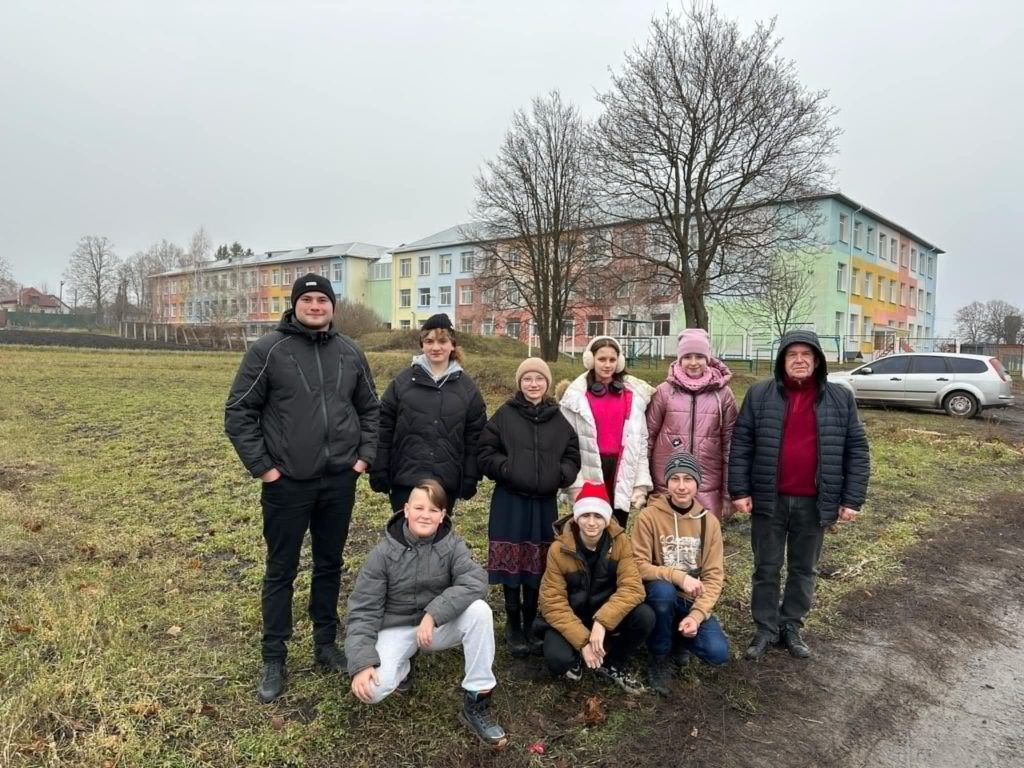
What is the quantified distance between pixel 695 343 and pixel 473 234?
78.4ft

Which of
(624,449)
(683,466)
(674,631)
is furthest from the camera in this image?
(624,449)

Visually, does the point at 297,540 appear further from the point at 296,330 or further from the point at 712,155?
the point at 712,155

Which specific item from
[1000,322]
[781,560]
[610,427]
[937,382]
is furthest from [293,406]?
[1000,322]

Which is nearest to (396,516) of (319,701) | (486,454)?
(486,454)

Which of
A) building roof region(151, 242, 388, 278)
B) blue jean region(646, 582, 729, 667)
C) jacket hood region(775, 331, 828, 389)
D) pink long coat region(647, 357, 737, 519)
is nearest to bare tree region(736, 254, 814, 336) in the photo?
pink long coat region(647, 357, 737, 519)

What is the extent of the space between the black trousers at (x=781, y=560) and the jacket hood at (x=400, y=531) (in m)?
1.86

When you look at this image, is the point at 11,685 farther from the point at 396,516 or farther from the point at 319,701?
the point at 396,516

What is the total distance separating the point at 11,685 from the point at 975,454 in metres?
12.4

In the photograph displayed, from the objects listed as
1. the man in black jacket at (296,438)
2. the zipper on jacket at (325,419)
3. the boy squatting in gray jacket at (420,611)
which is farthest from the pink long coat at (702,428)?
the zipper on jacket at (325,419)

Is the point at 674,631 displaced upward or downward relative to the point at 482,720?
upward

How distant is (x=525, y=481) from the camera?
3471 mm

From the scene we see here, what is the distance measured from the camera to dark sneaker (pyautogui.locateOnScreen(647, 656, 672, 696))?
3127 millimetres

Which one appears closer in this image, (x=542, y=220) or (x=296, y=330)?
(x=296, y=330)

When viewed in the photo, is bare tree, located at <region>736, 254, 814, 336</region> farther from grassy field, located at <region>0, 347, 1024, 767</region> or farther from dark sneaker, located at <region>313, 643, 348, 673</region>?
dark sneaker, located at <region>313, 643, 348, 673</region>
